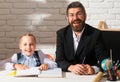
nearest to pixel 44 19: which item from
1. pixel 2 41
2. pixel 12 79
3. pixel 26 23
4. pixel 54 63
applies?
pixel 26 23

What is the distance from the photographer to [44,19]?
10.2 ft

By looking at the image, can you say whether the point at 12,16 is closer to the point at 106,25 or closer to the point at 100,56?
the point at 106,25

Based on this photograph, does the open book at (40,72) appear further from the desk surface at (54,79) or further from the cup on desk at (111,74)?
the cup on desk at (111,74)

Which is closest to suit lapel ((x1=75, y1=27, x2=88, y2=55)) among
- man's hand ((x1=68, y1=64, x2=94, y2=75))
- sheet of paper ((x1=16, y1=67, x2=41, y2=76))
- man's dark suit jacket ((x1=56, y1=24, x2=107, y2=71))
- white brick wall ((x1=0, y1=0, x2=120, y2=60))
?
man's dark suit jacket ((x1=56, y1=24, x2=107, y2=71))

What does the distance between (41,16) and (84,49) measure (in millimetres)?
Answer: 954

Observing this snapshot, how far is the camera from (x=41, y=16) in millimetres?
3109

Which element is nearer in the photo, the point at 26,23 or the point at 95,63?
the point at 95,63

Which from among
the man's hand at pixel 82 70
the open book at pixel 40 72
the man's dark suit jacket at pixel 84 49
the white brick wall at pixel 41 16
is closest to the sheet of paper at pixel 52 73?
the open book at pixel 40 72

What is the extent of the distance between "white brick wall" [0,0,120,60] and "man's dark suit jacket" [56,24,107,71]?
0.76m

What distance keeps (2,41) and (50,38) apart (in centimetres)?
51

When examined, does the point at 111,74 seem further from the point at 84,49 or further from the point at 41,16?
the point at 41,16

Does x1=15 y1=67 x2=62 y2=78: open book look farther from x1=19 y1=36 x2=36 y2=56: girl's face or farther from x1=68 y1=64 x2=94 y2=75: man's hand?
x1=19 y1=36 x2=36 y2=56: girl's face

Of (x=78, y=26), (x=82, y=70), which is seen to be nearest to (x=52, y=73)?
(x=82, y=70)

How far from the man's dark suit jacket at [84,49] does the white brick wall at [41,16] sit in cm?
76
